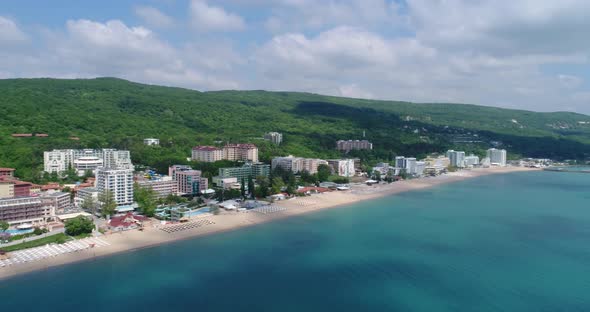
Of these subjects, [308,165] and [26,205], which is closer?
[26,205]

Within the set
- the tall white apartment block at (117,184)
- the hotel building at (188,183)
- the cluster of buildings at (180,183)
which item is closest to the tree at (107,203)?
the tall white apartment block at (117,184)

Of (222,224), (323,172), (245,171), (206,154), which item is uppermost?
(206,154)

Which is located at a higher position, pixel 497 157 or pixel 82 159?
pixel 82 159

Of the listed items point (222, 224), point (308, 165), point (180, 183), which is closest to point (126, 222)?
point (222, 224)

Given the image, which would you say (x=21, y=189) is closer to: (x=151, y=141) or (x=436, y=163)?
(x=151, y=141)

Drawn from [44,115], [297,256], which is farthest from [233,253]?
[44,115]

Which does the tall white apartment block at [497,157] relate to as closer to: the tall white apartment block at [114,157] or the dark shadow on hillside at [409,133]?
the dark shadow on hillside at [409,133]

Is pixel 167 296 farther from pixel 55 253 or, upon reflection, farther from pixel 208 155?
pixel 208 155
